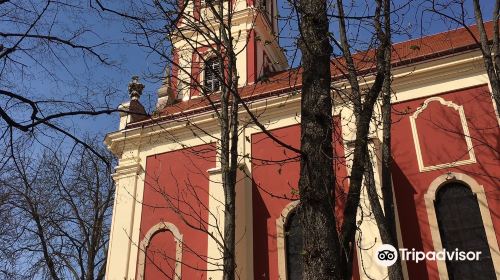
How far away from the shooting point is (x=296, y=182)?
12.3m

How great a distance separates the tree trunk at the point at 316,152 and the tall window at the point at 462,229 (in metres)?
7.72

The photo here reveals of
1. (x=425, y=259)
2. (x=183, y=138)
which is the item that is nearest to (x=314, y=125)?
(x=425, y=259)

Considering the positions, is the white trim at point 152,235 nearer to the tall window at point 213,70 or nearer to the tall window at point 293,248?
the tall window at point 293,248

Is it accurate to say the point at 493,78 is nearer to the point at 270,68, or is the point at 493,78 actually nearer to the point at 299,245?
the point at 299,245

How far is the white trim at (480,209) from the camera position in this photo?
10094mm

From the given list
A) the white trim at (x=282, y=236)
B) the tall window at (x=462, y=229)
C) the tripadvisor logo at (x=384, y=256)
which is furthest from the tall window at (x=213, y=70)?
the tall window at (x=462, y=229)

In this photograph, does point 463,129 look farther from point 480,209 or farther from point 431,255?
point 431,255

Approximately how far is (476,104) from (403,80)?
1.85 meters

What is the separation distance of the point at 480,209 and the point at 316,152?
813 cm

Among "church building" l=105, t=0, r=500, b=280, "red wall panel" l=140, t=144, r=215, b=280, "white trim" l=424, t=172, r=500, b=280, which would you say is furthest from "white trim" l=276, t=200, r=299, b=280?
"white trim" l=424, t=172, r=500, b=280

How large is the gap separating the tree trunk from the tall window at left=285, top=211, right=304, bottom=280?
8.00 m

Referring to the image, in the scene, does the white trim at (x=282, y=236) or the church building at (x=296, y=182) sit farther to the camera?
the white trim at (x=282, y=236)

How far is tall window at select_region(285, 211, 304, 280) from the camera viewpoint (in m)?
11.8

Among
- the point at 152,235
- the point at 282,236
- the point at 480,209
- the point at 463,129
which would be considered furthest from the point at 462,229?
the point at 152,235
